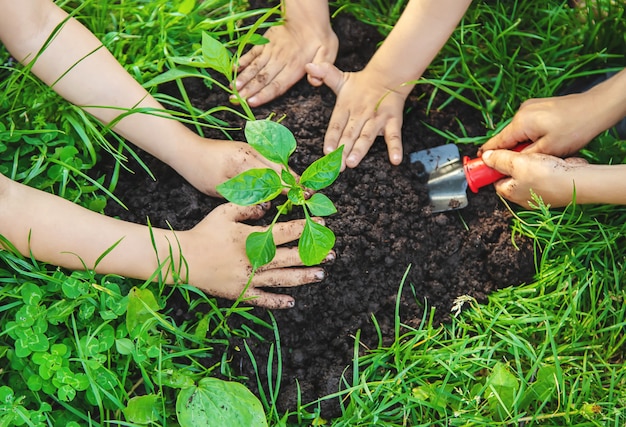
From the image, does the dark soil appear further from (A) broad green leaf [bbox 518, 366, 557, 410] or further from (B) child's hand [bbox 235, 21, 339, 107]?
(A) broad green leaf [bbox 518, 366, 557, 410]

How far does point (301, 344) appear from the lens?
1.59 metres

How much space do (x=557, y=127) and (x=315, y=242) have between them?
27.9 inches

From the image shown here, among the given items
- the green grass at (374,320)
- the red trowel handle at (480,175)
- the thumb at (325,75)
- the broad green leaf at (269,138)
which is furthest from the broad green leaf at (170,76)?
the red trowel handle at (480,175)

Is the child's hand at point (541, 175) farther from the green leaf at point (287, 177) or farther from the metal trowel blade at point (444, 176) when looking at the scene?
the green leaf at point (287, 177)

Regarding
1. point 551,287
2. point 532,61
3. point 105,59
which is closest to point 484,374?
point 551,287

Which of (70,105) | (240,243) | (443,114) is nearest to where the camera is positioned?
(240,243)

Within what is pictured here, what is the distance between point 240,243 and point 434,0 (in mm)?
725

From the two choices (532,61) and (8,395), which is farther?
(532,61)

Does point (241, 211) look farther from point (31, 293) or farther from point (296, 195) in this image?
point (31, 293)

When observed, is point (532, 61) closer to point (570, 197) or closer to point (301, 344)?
point (570, 197)

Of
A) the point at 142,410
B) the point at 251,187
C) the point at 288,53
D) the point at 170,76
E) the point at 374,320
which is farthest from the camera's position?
the point at 288,53

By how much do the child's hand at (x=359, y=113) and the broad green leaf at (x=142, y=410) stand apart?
2.32 ft

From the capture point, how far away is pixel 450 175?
1707 mm

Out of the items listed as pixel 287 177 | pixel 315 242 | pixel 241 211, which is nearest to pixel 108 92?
pixel 241 211
